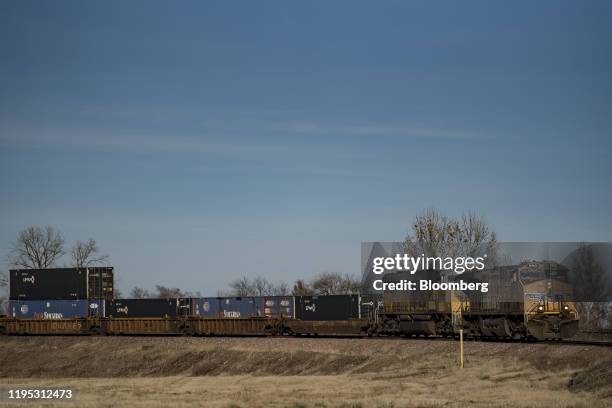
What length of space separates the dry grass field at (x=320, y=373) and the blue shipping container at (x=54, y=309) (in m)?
7.19

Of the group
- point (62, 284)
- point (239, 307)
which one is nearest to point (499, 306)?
point (239, 307)

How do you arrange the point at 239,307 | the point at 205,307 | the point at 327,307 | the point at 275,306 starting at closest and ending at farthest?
1. the point at 327,307
2. the point at 275,306
3. the point at 239,307
4. the point at 205,307

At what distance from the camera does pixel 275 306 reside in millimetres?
59375

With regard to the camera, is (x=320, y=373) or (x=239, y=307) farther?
(x=239, y=307)

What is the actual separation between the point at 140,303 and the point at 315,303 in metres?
15.6

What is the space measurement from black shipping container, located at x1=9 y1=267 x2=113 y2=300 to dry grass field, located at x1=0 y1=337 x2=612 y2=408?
7.98 metres

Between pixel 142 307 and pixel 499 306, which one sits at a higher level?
pixel 499 306

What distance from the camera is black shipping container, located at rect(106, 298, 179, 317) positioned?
64.2m

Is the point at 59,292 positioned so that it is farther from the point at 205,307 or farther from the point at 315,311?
the point at 315,311

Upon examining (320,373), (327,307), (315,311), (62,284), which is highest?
(62,284)

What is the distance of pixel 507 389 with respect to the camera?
33.1 metres

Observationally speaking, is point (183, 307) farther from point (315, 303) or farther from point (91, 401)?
point (91, 401)

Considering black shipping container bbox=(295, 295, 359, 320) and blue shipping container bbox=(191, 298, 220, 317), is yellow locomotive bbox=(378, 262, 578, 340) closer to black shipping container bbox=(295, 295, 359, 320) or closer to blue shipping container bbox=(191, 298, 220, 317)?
black shipping container bbox=(295, 295, 359, 320)

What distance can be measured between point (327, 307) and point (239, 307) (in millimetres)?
7760
